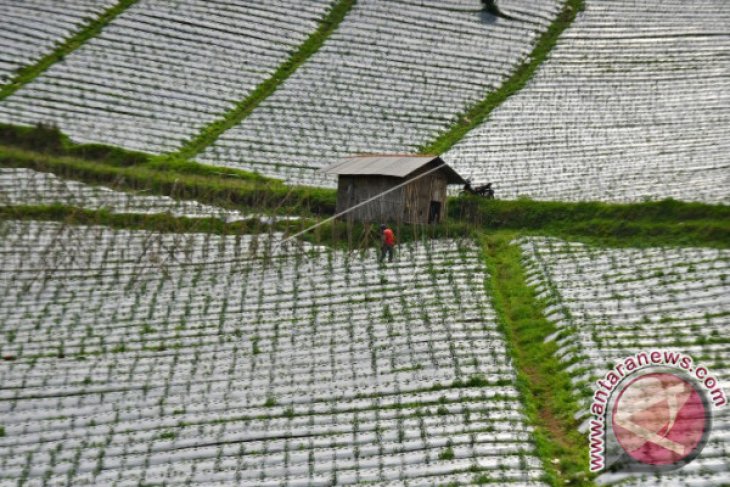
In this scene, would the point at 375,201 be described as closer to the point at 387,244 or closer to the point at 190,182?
the point at 387,244

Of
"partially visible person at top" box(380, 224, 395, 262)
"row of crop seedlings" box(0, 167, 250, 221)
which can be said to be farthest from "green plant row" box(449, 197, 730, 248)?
"row of crop seedlings" box(0, 167, 250, 221)

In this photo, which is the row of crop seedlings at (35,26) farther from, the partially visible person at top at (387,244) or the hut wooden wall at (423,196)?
the partially visible person at top at (387,244)

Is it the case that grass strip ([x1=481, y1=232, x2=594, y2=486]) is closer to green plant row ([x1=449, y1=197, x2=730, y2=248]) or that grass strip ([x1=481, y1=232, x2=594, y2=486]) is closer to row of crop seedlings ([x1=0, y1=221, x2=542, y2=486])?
row of crop seedlings ([x1=0, y1=221, x2=542, y2=486])

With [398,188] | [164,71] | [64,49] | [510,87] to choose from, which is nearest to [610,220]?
[398,188]

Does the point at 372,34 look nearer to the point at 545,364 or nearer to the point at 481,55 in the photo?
the point at 481,55

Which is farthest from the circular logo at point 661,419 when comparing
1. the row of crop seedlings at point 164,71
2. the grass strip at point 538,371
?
the row of crop seedlings at point 164,71

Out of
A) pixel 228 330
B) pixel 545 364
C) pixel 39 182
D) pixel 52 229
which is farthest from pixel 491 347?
pixel 39 182

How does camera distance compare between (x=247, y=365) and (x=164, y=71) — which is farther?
(x=164, y=71)
